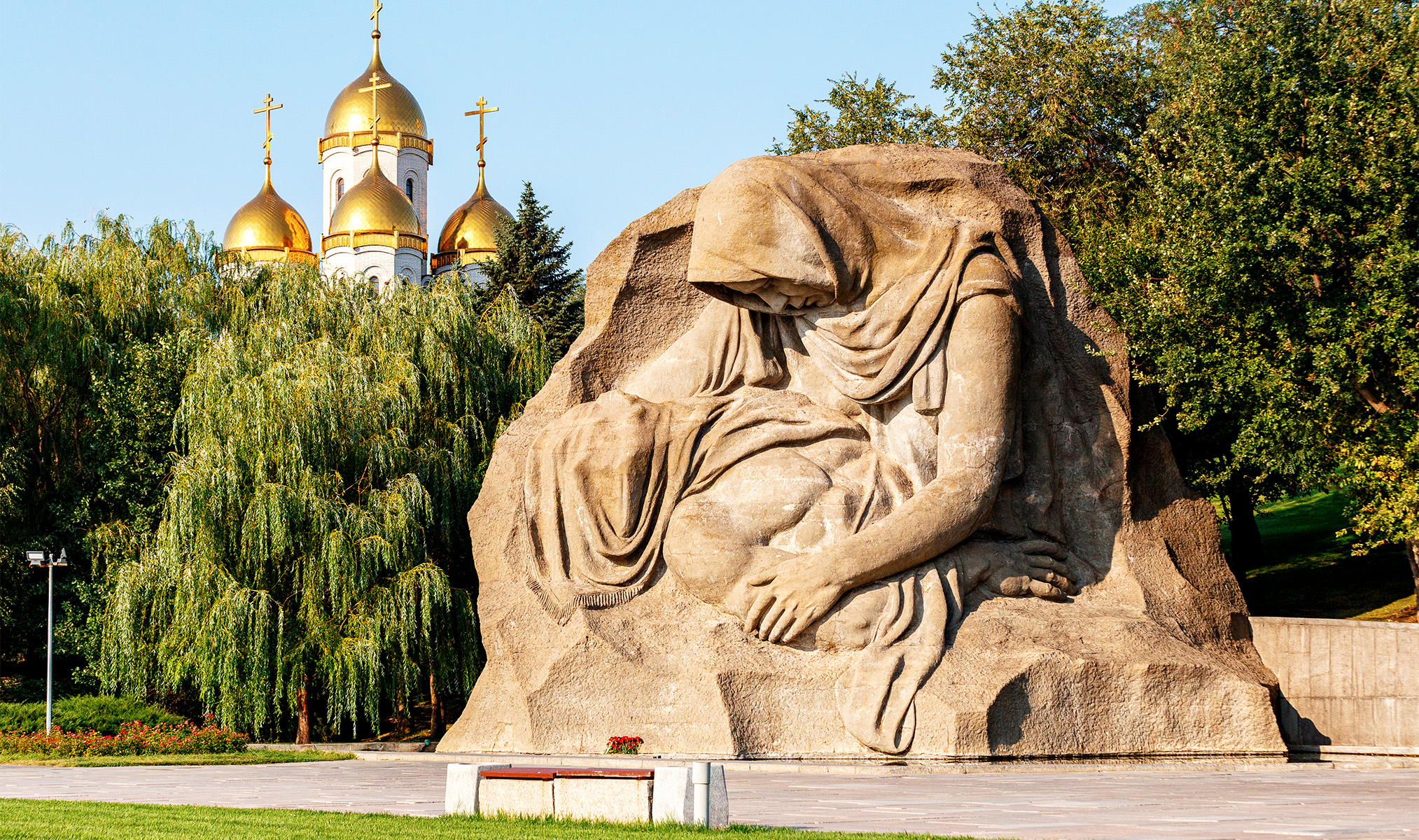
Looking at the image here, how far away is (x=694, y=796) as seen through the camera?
734cm

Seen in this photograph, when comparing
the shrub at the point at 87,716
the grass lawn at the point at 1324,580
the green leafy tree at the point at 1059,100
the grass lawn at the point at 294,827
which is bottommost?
the shrub at the point at 87,716

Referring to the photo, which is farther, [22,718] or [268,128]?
[268,128]

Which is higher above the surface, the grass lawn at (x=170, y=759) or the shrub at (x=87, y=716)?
the shrub at (x=87, y=716)

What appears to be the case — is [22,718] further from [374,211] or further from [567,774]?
[374,211]

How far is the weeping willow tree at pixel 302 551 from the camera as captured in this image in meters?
17.3

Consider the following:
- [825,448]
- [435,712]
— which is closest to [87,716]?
[435,712]

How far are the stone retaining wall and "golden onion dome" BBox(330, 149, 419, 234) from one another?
1508 inches

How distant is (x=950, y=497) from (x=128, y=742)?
9215 mm

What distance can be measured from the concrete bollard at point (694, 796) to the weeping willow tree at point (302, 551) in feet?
34.6

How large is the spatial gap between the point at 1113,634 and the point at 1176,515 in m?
2.27

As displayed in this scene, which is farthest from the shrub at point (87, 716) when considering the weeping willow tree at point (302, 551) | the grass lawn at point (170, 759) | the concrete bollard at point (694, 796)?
the concrete bollard at point (694, 796)

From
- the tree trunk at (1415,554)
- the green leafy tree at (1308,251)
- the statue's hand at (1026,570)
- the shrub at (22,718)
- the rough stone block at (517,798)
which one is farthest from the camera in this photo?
the shrub at (22,718)

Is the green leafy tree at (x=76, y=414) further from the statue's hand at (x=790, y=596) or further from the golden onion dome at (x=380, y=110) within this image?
the golden onion dome at (x=380, y=110)

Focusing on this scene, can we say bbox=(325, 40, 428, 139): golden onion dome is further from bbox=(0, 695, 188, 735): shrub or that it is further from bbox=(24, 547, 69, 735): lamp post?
bbox=(0, 695, 188, 735): shrub
